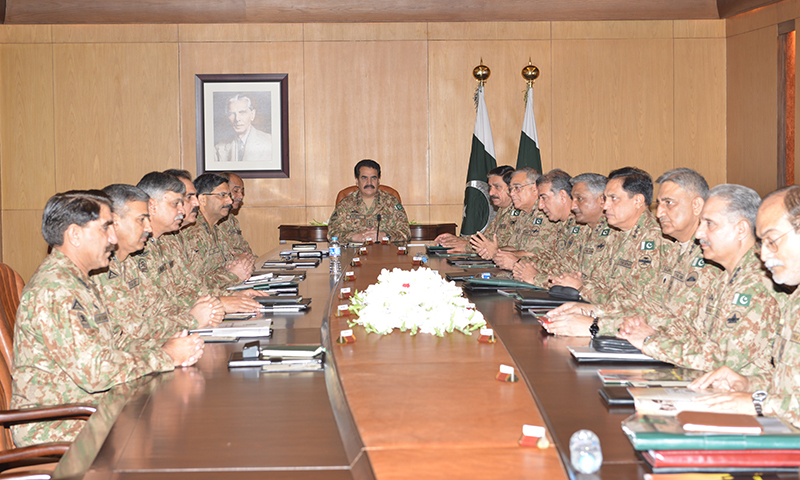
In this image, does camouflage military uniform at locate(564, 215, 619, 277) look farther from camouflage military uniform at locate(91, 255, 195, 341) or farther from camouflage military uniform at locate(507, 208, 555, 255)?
camouflage military uniform at locate(91, 255, 195, 341)

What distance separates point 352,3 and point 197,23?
1947 millimetres

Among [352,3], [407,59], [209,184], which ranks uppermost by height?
[352,3]

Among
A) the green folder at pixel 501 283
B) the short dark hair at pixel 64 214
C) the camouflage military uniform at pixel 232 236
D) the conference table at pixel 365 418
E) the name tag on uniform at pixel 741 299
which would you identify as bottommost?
the conference table at pixel 365 418

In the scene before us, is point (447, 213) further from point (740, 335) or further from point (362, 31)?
point (740, 335)

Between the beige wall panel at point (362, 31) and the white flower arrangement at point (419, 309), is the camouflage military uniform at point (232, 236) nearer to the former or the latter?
the beige wall panel at point (362, 31)

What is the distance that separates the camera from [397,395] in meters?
2.04

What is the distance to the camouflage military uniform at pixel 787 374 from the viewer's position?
192cm

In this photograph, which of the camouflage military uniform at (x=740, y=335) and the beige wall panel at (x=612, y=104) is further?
the beige wall panel at (x=612, y=104)

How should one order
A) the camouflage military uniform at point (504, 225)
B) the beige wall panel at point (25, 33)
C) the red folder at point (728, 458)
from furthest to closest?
the beige wall panel at point (25, 33)
the camouflage military uniform at point (504, 225)
the red folder at point (728, 458)

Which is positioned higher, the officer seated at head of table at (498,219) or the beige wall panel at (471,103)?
the beige wall panel at (471,103)

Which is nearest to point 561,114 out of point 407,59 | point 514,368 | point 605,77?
point 605,77

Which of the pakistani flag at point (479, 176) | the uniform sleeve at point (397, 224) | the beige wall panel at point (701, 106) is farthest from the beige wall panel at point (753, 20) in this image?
the uniform sleeve at point (397, 224)

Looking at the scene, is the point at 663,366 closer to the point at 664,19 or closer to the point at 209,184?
the point at 209,184

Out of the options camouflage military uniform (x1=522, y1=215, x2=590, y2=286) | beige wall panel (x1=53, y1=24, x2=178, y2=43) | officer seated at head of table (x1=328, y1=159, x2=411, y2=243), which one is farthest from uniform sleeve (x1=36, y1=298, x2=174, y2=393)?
beige wall panel (x1=53, y1=24, x2=178, y2=43)
